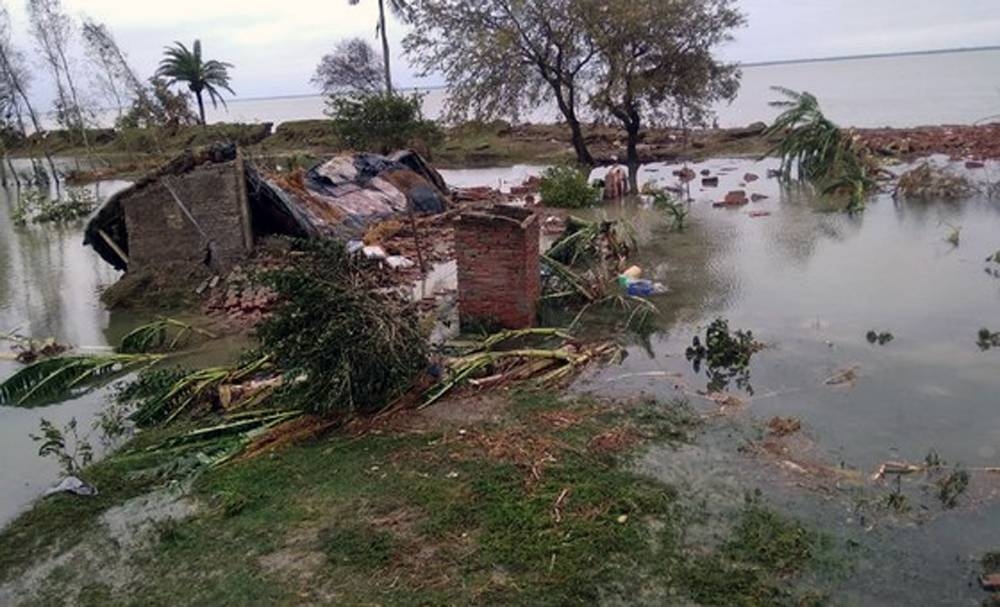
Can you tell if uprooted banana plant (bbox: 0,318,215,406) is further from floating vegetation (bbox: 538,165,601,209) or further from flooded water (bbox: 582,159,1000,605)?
floating vegetation (bbox: 538,165,601,209)

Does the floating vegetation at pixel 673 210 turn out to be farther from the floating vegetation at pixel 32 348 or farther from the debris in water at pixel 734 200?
the floating vegetation at pixel 32 348

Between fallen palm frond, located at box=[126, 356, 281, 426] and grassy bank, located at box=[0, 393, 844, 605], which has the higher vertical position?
fallen palm frond, located at box=[126, 356, 281, 426]

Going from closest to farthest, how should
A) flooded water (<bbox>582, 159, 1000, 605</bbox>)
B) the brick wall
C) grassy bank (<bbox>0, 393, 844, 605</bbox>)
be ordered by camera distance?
grassy bank (<bbox>0, 393, 844, 605</bbox>)
flooded water (<bbox>582, 159, 1000, 605</bbox>)
the brick wall

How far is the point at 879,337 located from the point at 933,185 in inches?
386

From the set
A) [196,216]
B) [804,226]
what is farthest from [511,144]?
[196,216]

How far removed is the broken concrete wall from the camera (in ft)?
35.5

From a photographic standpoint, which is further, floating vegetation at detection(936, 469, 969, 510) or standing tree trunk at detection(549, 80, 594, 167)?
standing tree trunk at detection(549, 80, 594, 167)

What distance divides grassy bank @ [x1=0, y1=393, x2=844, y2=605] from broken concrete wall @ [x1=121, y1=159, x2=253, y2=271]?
594 cm

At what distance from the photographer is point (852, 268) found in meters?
10.1

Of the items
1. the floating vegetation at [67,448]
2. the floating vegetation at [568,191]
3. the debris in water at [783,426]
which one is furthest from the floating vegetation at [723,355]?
the floating vegetation at [568,191]

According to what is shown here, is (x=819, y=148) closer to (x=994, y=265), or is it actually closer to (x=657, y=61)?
(x=657, y=61)

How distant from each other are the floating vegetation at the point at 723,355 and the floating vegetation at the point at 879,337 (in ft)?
3.34

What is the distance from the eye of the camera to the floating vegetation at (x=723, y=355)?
6.63 meters

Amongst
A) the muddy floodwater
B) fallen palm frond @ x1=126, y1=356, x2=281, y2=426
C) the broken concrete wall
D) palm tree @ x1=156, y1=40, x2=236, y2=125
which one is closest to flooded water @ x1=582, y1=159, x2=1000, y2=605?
the muddy floodwater
